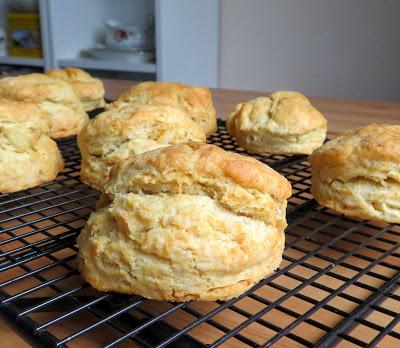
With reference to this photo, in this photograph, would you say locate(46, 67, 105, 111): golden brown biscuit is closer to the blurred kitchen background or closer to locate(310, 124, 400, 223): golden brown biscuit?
locate(310, 124, 400, 223): golden brown biscuit

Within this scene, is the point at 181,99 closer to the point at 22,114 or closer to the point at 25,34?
the point at 22,114

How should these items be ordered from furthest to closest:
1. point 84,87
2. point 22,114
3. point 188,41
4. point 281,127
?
point 188,41 < point 84,87 < point 281,127 < point 22,114

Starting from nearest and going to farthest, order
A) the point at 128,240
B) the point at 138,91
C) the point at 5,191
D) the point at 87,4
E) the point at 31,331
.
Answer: the point at 31,331 < the point at 128,240 < the point at 5,191 < the point at 138,91 < the point at 87,4

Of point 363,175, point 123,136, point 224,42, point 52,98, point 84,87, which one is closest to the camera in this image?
point 363,175

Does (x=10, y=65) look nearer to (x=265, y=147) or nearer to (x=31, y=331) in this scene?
(x=265, y=147)

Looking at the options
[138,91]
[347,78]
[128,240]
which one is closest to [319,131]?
[138,91]

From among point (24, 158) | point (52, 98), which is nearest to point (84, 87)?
point (52, 98)
